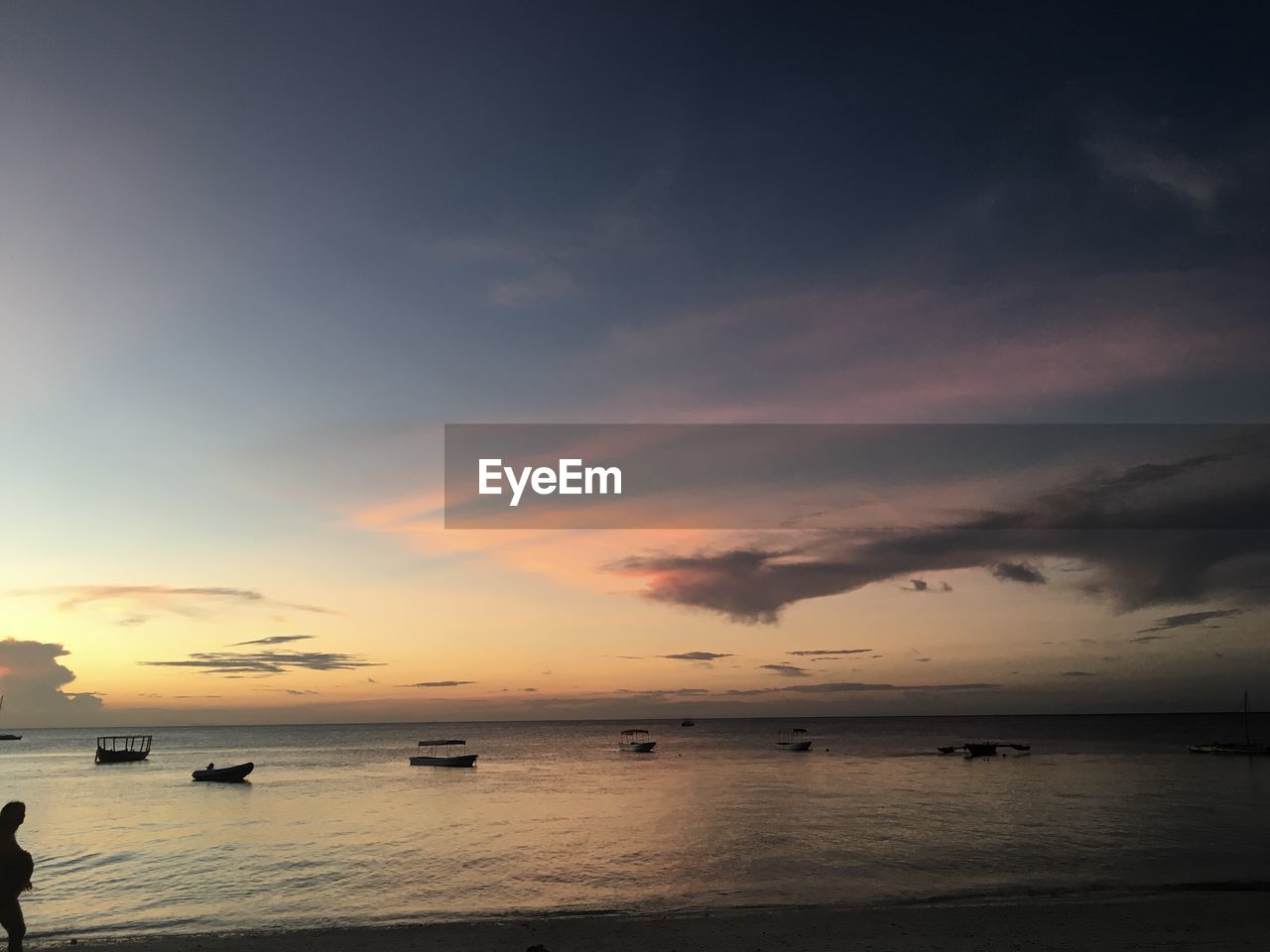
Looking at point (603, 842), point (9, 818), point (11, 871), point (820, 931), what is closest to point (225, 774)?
point (603, 842)

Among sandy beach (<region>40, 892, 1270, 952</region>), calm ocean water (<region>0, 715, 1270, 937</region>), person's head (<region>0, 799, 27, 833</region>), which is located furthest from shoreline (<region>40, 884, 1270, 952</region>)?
person's head (<region>0, 799, 27, 833</region>)

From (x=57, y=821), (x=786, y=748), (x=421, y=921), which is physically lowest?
(x=786, y=748)

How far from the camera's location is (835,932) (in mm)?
20188

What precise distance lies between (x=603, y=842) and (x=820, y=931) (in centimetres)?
2095

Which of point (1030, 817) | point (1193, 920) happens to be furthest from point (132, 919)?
point (1030, 817)

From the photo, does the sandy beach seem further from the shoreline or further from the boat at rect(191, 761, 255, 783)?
the boat at rect(191, 761, 255, 783)

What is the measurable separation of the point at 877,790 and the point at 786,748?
71180mm

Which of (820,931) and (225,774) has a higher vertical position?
(820,931)

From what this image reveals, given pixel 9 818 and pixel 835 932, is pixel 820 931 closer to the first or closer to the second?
pixel 835 932

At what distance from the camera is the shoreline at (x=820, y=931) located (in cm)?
1891

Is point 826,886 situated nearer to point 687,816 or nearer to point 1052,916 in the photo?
point 1052,916

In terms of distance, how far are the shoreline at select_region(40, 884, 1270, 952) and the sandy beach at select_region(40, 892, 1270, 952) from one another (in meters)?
0.03

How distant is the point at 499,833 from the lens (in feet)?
140

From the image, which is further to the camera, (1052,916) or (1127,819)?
(1127,819)
